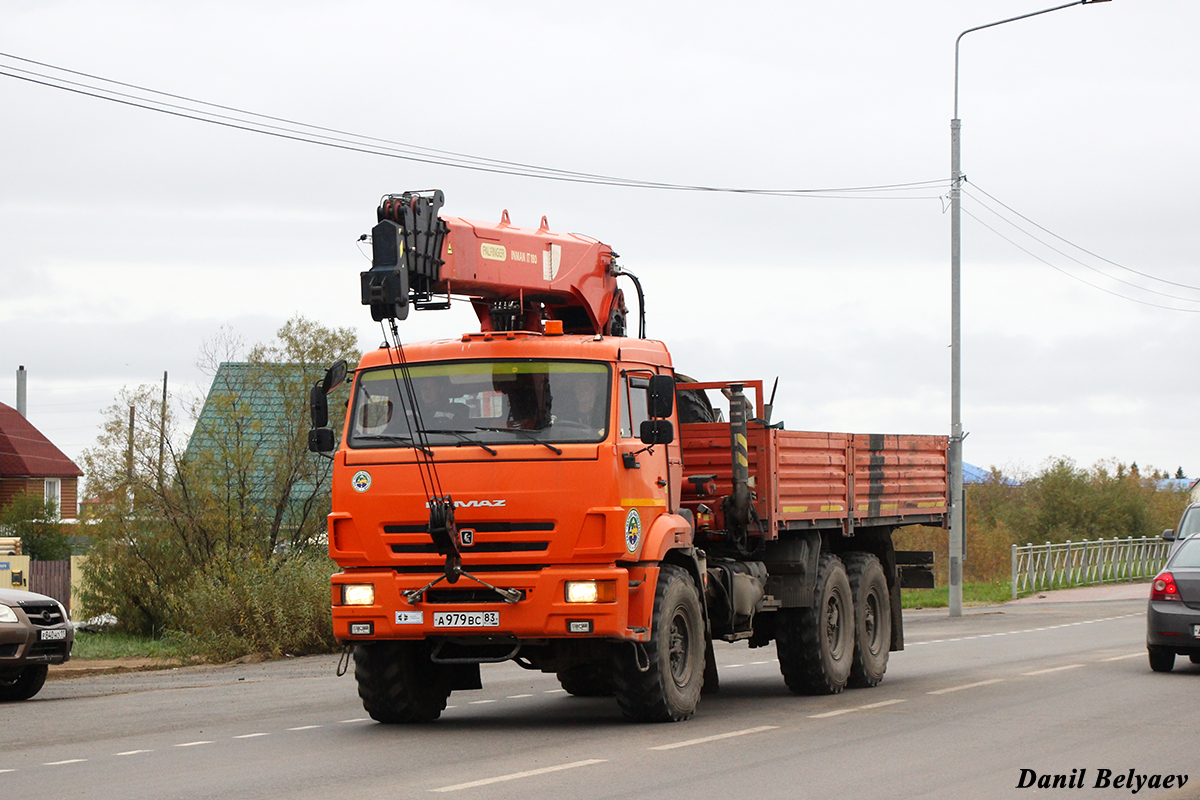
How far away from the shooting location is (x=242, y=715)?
47.7 feet

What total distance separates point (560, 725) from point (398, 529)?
2.22 meters

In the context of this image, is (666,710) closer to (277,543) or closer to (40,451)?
(277,543)

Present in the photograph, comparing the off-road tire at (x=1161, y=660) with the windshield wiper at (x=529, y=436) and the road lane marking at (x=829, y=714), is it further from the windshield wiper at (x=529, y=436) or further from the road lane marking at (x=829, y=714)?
the windshield wiper at (x=529, y=436)

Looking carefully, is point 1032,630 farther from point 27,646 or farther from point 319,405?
point 319,405

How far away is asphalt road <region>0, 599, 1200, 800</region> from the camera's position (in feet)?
31.6

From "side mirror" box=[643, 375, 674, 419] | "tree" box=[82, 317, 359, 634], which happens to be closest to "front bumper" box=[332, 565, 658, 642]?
"side mirror" box=[643, 375, 674, 419]

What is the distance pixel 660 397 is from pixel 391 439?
2174mm

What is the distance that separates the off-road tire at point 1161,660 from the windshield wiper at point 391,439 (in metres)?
8.88

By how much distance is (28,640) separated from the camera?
52.4 feet

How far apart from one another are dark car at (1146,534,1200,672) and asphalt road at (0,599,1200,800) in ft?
1.12

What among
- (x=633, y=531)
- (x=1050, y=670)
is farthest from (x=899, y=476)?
(x=633, y=531)

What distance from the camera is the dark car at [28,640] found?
15.8 meters

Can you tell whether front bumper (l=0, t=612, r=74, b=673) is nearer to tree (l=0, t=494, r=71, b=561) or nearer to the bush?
the bush

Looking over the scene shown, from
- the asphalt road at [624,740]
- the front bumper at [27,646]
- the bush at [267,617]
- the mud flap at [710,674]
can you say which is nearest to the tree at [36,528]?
the bush at [267,617]
